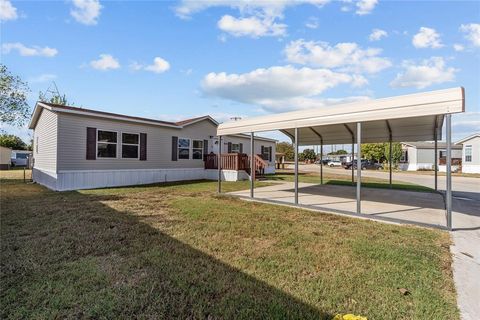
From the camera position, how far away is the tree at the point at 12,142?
4188 cm

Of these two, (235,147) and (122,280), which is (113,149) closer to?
(235,147)

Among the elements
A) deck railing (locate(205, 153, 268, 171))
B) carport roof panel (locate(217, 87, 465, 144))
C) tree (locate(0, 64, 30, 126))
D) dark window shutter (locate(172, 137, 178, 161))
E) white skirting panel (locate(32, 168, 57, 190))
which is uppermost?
tree (locate(0, 64, 30, 126))

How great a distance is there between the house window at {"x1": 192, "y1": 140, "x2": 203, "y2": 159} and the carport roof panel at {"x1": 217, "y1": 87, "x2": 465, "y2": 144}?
21.1ft

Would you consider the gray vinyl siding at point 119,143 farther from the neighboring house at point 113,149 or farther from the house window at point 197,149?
the house window at point 197,149

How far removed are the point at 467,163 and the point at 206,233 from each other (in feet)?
111

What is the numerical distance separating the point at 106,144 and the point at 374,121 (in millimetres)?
10913

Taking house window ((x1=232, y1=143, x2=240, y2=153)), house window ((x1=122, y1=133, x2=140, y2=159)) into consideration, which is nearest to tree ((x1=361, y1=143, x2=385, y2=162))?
house window ((x1=232, y1=143, x2=240, y2=153))

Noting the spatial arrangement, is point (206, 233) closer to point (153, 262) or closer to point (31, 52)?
point (153, 262)

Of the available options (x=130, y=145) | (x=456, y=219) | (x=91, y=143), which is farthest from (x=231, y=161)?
(x=456, y=219)

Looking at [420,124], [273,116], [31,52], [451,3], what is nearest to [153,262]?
[273,116]

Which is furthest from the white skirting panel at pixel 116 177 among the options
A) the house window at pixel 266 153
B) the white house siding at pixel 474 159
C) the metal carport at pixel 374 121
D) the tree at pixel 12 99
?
the white house siding at pixel 474 159

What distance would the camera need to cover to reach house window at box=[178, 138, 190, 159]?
1548 centimetres

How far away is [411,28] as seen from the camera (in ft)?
30.8

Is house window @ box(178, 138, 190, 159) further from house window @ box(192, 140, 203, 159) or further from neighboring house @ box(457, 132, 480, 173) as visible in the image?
neighboring house @ box(457, 132, 480, 173)
